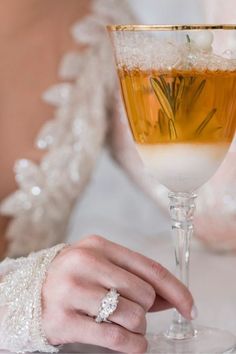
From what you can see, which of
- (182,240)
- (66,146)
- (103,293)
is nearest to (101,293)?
(103,293)

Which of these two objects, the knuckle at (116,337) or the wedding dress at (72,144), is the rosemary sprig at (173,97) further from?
the wedding dress at (72,144)

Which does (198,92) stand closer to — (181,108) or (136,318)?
(181,108)

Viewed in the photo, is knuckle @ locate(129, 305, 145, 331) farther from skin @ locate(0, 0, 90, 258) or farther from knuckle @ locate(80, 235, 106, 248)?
skin @ locate(0, 0, 90, 258)

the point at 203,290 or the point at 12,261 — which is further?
the point at 203,290

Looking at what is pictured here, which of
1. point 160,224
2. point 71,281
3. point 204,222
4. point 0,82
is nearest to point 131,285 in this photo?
point 71,281

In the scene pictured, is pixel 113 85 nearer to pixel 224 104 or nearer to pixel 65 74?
pixel 65 74

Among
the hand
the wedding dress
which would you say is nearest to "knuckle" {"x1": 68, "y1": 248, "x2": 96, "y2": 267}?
the hand

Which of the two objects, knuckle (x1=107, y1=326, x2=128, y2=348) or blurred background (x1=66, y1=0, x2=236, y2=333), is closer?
knuckle (x1=107, y1=326, x2=128, y2=348)

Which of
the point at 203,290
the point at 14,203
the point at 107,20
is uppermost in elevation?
the point at 107,20
